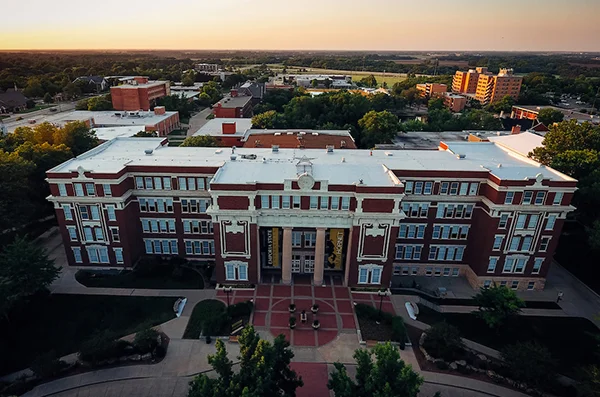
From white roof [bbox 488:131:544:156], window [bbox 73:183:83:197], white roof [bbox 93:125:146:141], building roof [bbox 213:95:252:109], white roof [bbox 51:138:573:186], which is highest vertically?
white roof [bbox 488:131:544:156]

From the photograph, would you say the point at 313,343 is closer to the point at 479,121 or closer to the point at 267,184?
the point at 267,184

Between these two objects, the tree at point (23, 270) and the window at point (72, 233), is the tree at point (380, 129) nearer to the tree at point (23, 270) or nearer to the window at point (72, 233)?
the window at point (72, 233)

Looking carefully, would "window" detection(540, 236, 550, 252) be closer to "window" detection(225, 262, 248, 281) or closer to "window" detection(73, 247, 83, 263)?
"window" detection(225, 262, 248, 281)

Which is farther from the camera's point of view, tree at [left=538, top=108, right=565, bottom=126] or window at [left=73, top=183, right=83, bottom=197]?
tree at [left=538, top=108, right=565, bottom=126]

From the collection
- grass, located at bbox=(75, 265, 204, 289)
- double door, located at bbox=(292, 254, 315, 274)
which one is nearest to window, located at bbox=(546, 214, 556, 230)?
double door, located at bbox=(292, 254, 315, 274)

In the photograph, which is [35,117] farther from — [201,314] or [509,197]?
[509,197]

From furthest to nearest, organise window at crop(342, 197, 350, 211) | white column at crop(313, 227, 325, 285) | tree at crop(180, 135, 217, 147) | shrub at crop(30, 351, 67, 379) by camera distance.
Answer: tree at crop(180, 135, 217, 147), white column at crop(313, 227, 325, 285), window at crop(342, 197, 350, 211), shrub at crop(30, 351, 67, 379)
